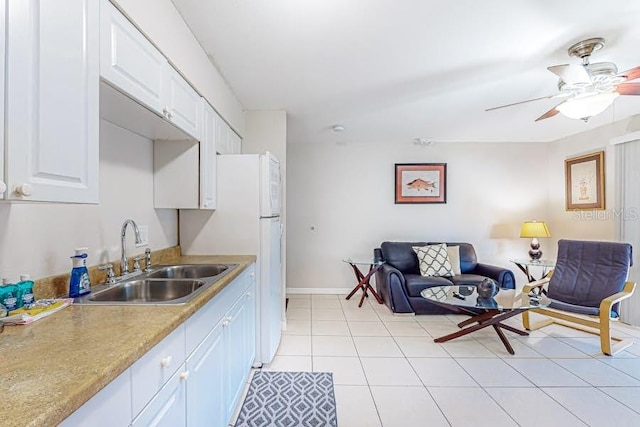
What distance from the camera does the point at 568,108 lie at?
229 centimetres

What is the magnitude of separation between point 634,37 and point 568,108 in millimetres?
508

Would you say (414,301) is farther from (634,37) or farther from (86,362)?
(86,362)

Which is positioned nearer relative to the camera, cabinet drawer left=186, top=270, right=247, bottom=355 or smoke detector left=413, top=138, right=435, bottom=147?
cabinet drawer left=186, top=270, right=247, bottom=355

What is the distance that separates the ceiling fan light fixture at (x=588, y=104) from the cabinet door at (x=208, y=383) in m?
2.70

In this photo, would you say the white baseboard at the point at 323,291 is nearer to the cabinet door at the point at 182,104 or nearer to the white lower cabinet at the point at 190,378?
the white lower cabinet at the point at 190,378

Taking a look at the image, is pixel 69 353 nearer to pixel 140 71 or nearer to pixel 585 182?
pixel 140 71

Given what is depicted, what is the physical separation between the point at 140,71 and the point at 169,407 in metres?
1.35

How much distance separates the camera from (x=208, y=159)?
7.84 feet

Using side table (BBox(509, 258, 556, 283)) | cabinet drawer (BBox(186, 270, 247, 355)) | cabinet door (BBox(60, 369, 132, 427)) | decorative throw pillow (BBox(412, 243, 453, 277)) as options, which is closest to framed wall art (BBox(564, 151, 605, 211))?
side table (BBox(509, 258, 556, 283))

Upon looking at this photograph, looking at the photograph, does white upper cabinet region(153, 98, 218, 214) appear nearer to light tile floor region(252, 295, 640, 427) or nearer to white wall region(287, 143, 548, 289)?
light tile floor region(252, 295, 640, 427)

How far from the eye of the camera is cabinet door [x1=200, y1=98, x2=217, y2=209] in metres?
2.29

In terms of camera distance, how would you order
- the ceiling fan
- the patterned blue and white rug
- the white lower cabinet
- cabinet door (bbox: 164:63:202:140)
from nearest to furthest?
the white lower cabinet
cabinet door (bbox: 164:63:202:140)
the patterned blue and white rug
the ceiling fan

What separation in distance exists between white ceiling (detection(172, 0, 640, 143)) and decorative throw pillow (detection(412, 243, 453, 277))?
1.76m

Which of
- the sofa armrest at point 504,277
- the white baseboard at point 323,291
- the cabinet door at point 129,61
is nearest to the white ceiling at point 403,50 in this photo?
the cabinet door at point 129,61
